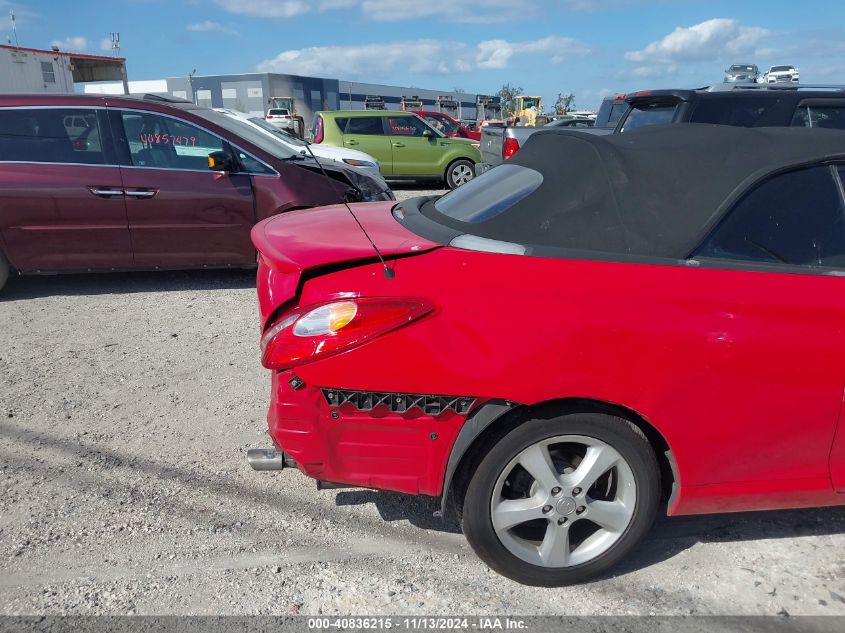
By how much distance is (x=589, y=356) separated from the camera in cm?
231

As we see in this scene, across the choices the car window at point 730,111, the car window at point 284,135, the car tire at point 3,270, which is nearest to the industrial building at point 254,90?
the car window at point 284,135

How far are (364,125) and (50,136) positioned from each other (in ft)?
30.1

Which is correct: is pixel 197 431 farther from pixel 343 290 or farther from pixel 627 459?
pixel 627 459

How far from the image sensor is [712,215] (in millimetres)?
2535

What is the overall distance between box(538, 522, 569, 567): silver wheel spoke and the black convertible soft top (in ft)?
3.50

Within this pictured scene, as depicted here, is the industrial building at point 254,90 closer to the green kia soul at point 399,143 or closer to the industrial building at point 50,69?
the industrial building at point 50,69

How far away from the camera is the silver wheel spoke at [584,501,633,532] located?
2529 millimetres

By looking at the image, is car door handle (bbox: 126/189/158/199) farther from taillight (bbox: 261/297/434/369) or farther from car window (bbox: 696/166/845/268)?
car window (bbox: 696/166/845/268)

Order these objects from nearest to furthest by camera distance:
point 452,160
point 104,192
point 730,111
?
point 104,192 → point 730,111 → point 452,160

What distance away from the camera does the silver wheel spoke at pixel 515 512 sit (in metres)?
2.48

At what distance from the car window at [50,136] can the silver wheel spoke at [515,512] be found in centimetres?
515

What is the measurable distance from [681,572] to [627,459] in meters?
0.63

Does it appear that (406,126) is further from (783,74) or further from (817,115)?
(783,74)

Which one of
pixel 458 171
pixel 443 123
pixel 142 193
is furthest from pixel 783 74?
pixel 142 193
